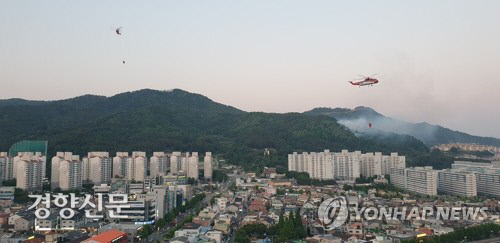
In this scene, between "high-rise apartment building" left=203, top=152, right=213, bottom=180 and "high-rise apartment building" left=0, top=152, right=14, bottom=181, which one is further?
"high-rise apartment building" left=203, top=152, right=213, bottom=180

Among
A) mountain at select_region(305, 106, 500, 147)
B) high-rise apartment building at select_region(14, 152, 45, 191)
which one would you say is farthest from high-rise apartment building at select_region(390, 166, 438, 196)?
mountain at select_region(305, 106, 500, 147)

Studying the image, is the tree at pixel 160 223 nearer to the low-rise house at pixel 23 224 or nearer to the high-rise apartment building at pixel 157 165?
the low-rise house at pixel 23 224

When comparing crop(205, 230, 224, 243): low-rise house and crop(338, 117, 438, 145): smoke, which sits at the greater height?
crop(338, 117, 438, 145): smoke

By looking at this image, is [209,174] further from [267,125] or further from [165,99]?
[165,99]

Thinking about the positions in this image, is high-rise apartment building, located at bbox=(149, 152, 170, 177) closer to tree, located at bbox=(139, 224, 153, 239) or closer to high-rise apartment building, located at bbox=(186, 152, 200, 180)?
high-rise apartment building, located at bbox=(186, 152, 200, 180)

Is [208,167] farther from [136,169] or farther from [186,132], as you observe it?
[186,132]

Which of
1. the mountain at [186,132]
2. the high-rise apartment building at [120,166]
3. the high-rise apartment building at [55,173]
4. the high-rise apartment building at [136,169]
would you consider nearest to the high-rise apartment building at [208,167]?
the high-rise apartment building at [136,169]

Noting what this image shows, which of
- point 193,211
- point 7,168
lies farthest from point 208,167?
point 7,168
